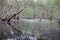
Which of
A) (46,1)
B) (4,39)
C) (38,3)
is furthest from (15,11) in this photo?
(4,39)

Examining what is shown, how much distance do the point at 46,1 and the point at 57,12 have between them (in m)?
1.60

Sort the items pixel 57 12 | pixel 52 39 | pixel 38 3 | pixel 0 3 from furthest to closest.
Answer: pixel 57 12 → pixel 38 3 → pixel 0 3 → pixel 52 39

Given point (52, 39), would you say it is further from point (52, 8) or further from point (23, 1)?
point (52, 8)

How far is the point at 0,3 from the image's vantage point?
601 inches

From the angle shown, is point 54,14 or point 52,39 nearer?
point 52,39

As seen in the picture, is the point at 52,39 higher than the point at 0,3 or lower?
lower

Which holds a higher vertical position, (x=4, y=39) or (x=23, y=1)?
(x=23, y=1)

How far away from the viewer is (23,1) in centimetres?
1564

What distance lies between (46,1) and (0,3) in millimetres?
5120

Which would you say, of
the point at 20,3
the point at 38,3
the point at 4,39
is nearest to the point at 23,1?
the point at 20,3

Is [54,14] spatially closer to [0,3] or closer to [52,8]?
[52,8]

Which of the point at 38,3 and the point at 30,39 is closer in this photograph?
the point at 30,39

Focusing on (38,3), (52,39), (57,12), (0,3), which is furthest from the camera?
(57,12)

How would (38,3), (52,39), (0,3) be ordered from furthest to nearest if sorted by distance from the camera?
(38,3) < (0,3) < (52,39)
